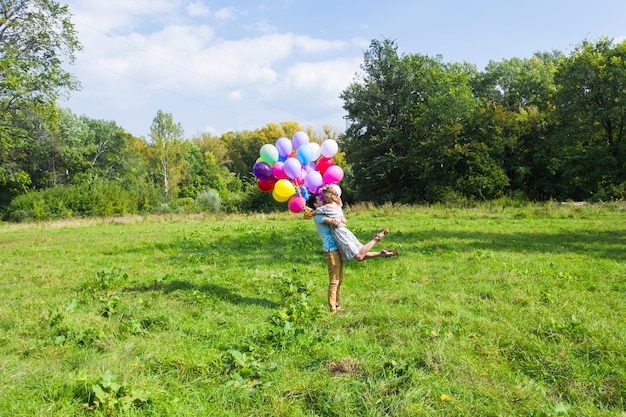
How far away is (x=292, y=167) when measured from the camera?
22.0 feet

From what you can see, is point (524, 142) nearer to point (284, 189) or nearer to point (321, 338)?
point (284, 189)

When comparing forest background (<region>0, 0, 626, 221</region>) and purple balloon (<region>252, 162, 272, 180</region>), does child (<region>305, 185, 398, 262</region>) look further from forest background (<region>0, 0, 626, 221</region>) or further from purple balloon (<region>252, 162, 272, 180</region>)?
forest background (<region>0, 0, 626, 221</region>)

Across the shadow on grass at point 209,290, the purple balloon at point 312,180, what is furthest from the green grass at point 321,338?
the purple balloon at point 312,180

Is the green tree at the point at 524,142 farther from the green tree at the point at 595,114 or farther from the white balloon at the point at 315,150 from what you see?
the white balloon at the point at 315,150

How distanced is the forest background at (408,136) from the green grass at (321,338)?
17.3 metres

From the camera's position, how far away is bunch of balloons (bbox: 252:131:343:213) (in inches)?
266

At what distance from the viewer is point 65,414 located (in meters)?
3.04

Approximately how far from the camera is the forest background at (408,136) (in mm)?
21625

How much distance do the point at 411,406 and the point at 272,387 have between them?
3.90 feet

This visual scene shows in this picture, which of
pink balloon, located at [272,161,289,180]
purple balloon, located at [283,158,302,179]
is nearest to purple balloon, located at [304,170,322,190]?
purple balloon, located at [283,158,302,179]

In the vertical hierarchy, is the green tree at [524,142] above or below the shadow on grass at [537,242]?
above

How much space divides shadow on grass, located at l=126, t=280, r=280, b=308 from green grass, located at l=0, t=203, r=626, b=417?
40mm

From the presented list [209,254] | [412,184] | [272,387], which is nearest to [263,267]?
[209,254]

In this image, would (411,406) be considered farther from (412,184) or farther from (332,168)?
(412,184)
